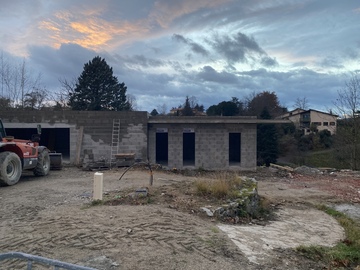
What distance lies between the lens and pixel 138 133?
1917cm

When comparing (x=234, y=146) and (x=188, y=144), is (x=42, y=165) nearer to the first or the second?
(x=188, y=144)

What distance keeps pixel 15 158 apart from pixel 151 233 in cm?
767

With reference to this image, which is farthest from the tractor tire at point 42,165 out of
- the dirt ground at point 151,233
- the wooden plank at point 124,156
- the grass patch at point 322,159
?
the grass patch at point 322,159

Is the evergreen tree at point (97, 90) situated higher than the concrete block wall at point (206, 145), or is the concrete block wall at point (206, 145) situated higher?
the evergreen tree at point (97, 90)

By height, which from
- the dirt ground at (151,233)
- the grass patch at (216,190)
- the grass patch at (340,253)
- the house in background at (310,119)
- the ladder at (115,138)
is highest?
the house in background at (310,119)

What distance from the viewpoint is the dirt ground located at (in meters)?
4.80

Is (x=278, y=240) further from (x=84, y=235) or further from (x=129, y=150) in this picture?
(x=129, y=150)

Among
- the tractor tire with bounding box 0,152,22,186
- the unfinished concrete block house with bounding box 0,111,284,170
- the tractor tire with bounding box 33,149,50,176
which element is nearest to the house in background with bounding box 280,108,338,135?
the unfinished concrete block house with bounding box 0,111,284,170

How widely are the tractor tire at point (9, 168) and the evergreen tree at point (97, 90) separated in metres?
28.0

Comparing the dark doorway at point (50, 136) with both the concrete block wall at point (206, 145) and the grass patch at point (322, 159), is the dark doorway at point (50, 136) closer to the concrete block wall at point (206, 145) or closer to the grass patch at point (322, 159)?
the concrete block wall at point (206, 145)

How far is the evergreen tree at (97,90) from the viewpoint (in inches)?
1559

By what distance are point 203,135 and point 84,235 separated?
15482 mm

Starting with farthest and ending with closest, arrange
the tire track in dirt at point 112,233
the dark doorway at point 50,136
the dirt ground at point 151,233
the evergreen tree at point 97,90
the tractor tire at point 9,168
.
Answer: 1. the evergreen tree at point 97,90
2. the dark doorway at point 50,136
3. the tractor tire at point 9,168
4. the tire track in dirt at point 112,233
5. the dirt ground at point 151,233

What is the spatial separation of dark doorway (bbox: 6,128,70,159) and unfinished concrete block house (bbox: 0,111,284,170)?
0.09 metres
